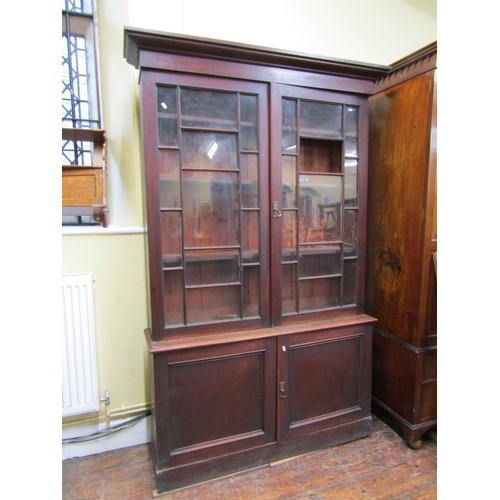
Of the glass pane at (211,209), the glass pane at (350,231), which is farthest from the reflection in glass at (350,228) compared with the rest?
the glass pane at (211,209)

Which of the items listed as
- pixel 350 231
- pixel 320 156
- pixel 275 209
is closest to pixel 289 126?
pixel 320 156

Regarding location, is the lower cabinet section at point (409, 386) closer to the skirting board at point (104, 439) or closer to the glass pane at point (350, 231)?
the glass pane at point (350, 231)

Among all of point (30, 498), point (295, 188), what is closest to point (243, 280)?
point (295, 188)

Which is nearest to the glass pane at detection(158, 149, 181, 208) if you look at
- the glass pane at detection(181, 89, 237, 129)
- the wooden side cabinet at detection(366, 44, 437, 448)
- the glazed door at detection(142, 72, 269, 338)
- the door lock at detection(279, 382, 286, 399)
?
the glazed door at detection(142, 72, 269, 338)

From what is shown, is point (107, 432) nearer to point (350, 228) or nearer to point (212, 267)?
point (212, 267)

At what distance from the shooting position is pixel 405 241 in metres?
1.79

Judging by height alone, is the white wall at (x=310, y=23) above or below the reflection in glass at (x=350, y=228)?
above

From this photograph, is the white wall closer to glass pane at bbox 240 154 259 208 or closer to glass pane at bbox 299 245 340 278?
glass pane at bbox 240 154 259 208

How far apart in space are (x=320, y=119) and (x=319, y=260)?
798mm

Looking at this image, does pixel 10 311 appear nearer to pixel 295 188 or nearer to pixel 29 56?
pixel 29 56

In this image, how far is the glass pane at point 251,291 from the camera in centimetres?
169

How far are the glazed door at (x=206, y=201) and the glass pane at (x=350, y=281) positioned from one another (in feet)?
1.75
